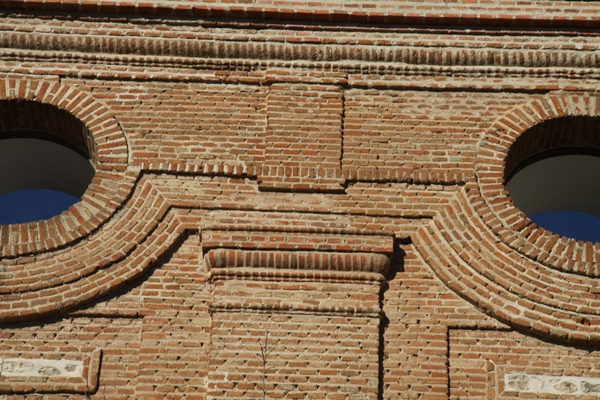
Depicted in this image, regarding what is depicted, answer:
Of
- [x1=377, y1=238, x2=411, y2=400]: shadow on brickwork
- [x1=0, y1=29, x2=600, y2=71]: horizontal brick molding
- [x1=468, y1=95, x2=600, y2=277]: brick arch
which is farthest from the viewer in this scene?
[x1=0, y1=29, x2=600, y2=71]: horizontal brick molding

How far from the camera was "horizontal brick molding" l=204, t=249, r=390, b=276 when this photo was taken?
9.89m

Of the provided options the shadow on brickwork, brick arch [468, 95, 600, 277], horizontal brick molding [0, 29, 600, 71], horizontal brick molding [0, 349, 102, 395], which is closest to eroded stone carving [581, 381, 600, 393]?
brick arch [468, 95, 600, 277]

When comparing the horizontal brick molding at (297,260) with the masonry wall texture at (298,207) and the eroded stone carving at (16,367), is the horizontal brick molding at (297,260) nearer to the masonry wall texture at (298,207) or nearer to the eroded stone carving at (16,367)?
the masonry wall texture at (298,207)

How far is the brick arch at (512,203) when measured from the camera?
10102 mm

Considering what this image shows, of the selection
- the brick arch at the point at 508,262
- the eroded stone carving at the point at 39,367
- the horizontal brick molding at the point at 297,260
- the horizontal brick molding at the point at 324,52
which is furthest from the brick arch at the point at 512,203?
the eroded stone carving at the point at 39,367

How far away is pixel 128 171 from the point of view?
10414 mm

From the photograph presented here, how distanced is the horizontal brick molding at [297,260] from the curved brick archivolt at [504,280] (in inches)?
21.2

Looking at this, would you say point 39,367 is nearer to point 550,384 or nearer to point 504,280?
point 504,280

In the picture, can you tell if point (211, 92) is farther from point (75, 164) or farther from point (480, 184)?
point (480, 184)

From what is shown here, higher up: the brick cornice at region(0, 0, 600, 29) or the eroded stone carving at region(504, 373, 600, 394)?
the brick cornice at region(0, 0, 600, 29)

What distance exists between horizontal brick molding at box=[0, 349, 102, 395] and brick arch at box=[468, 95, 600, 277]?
11.9 ft

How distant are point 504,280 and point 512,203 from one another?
0.80 m

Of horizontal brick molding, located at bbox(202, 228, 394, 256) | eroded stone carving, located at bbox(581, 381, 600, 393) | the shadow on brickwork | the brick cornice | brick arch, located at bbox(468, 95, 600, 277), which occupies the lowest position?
eroded stone carving, located at bbox(581, 381, 600, 393)

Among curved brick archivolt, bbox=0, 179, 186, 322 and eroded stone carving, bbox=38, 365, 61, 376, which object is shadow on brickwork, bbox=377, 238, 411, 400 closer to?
curved brick archivolt, bbox=0, 179, 186, 322
